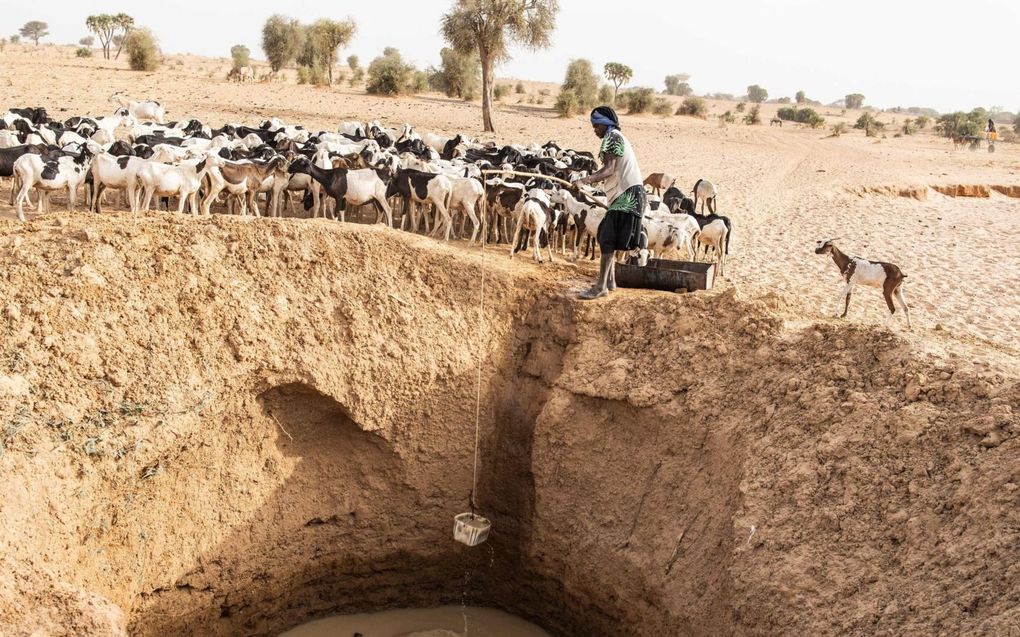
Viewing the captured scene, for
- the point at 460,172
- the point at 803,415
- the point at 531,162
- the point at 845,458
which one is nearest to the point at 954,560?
the point at 845,458

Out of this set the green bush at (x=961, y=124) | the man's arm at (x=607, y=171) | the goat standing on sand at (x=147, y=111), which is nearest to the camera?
the man's arm at (x=607, y=171)

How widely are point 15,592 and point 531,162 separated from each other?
1105 centimetres

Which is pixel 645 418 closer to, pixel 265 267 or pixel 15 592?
pixel 265 267

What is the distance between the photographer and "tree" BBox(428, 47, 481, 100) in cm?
3478

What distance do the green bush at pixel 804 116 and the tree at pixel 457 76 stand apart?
64.5 ft

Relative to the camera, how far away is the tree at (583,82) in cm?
3703

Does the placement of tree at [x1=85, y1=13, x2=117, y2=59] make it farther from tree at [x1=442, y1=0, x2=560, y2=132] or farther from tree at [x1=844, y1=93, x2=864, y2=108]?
tree at [x1=844, y1=93, x2=864, y2=108]

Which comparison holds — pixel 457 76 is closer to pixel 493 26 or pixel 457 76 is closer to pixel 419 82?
pixel 419 82

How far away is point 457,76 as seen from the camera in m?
34.8

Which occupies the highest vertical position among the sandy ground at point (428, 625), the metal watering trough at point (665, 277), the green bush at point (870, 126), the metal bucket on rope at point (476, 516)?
the green bush at point (870, 126)

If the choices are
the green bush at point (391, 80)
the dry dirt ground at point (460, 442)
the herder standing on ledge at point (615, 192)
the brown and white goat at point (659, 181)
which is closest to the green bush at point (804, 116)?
the green bush at point (391, 80)

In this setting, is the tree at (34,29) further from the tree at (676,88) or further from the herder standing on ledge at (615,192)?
the herder standing on ledge at (615,192)

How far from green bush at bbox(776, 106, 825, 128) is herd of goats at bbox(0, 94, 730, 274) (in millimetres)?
34166

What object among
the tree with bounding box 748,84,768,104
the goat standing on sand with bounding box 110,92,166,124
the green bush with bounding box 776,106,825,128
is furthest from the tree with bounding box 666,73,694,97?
the goat standing on sand with bounding box 110,92,166,124
